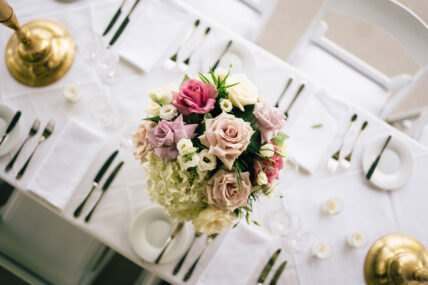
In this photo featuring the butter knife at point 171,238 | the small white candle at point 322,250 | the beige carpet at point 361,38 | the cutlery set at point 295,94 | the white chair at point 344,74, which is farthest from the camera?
the beige carpet at point 361,38

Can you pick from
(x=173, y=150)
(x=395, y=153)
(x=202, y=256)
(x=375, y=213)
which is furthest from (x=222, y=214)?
(x=395, y=153)

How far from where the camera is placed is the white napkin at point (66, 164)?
1.41 metres

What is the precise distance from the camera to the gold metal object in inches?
54.8

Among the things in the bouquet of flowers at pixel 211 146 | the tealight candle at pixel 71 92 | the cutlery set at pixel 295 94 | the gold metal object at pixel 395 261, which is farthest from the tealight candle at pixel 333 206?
the tealight candle at pixel 71 92

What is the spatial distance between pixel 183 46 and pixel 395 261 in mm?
1543

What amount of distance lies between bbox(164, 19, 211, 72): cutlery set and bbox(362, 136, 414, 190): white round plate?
Answer: 1.07 meters

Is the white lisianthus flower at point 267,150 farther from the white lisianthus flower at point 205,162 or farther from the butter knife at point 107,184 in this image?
the butter knife at point 107,184

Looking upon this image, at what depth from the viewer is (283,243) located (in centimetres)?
147

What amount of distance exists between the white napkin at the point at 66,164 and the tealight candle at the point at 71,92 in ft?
0.38

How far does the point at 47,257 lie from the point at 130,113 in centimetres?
104

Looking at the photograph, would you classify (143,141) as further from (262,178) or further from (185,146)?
(262,178)

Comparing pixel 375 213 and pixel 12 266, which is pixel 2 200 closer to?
pixel 12 266

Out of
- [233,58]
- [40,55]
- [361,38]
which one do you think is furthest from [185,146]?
[361,38]

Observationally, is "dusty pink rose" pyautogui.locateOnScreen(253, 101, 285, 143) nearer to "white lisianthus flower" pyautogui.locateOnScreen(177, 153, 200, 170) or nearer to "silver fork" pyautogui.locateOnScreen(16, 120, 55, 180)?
"white lisianthus flower" pyautogui.locateOnScreen(177, 153, 200, 170)
